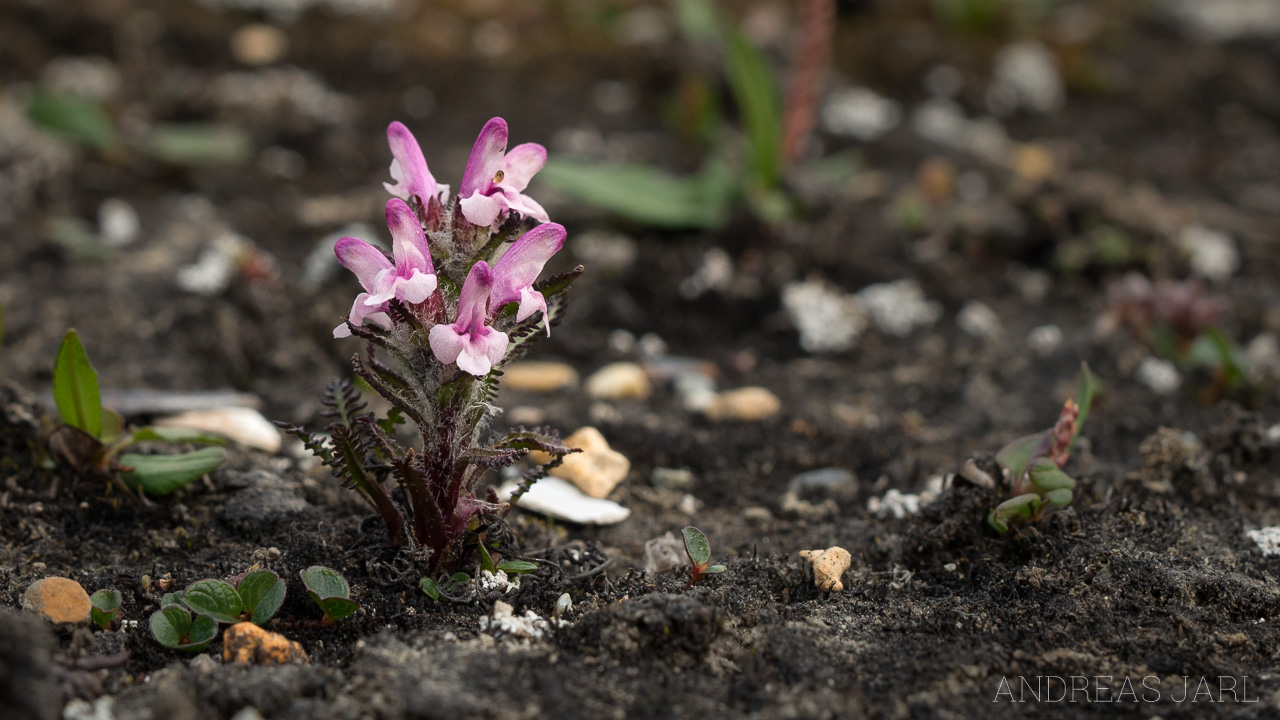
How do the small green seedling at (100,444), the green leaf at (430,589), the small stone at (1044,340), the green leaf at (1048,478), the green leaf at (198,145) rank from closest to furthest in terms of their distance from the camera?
1. the green leaf at (430,589)
2. the green leaf at (1048,478)
3. the small green seedling at (100,444)
4. the small stone at (1044,340)
5. the green leaf at (198,145)

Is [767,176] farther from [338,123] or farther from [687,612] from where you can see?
[687,612]

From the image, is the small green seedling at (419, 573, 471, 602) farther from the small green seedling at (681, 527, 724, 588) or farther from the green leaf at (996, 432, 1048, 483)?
the green leaf at (996, 432, 1048, 483)

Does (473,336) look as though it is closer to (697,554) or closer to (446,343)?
(446,343)

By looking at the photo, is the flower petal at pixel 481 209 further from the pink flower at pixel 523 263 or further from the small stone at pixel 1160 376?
the small stone at pixel 1160 376

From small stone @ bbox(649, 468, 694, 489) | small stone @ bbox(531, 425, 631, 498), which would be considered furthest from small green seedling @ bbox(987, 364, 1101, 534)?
small stone @ bbox(531, 425, 631, 498)

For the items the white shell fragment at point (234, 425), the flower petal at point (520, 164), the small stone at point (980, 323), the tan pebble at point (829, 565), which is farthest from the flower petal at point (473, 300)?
the small stone at point (980, 323)

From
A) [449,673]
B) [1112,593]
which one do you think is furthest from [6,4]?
[1112,593]
